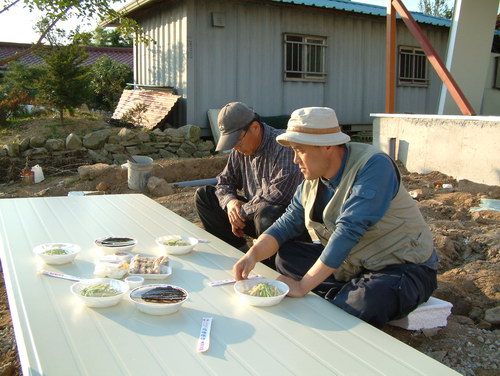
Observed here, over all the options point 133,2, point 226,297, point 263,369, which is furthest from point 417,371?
point 133,2

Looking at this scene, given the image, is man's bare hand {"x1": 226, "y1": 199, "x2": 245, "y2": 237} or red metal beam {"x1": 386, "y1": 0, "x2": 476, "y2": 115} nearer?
man's bare hand {"x1": 226, "y1": 199, "x2": 245, "y2": 237}

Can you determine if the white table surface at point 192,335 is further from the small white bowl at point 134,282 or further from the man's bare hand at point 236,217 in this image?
the man's bare hand at point 236,217

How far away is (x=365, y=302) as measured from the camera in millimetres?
2184

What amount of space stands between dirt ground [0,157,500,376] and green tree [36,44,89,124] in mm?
3693

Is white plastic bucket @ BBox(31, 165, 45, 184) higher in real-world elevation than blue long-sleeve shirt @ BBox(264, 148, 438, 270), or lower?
lower

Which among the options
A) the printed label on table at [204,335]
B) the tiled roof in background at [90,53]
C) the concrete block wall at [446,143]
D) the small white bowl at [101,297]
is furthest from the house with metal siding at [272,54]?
the tiled roof in background at [90,53]

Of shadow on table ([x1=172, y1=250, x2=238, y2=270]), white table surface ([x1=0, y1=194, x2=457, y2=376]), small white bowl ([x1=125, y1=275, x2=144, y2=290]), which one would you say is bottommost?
shadow on table ([x1=172, y1=250, x2=238, y2=270])

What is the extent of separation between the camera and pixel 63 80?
10.6 metres

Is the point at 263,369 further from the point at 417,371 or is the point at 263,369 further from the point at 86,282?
the point at 86,282

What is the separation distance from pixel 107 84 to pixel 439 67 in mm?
10935

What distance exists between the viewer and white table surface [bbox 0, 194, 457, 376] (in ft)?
5.05

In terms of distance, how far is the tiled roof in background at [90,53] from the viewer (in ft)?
75.4

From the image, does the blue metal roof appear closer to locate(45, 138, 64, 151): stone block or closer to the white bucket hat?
locate(45, 138, 64, 151): stone block

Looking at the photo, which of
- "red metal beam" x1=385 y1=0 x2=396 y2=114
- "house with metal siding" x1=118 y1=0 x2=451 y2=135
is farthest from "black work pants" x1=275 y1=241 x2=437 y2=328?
"house with metal siding" x1=118 y1=0 x2=451 y2=135
